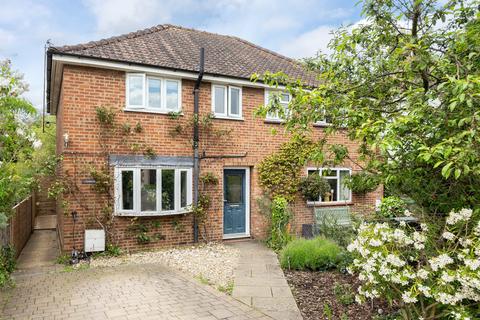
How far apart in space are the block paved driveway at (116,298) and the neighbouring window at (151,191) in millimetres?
2048

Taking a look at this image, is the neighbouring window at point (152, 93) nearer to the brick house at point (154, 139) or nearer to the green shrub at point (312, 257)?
the brick house at point (154, 139)

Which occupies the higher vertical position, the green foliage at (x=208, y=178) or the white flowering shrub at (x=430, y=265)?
the green foliage at (x=208, y=178)

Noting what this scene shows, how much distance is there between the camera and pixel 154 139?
9.15 m

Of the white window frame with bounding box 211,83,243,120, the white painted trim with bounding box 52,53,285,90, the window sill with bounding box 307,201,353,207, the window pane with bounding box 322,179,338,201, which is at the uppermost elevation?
the white painted trim with bounding box 52,53,285,90

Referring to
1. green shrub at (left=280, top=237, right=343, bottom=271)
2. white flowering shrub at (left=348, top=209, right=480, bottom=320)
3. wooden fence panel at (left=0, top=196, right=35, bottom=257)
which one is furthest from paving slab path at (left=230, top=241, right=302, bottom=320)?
wooden fence panel at (left=0, top=196, right=35, bottom=257)

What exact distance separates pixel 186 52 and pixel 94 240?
20.6 feet

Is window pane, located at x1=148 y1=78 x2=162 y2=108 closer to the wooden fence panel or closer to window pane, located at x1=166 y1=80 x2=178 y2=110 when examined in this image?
window pane, located at x1=166 y1=80 x2=178 y2=110

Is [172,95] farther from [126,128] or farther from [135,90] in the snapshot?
[126,128]

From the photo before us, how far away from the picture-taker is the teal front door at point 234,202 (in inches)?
414

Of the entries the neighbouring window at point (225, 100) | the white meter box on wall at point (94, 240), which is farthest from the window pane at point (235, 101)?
the white meter box on wall at point (94, 240)

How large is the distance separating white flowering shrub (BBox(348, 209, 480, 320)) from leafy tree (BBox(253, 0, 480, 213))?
0.41 metres

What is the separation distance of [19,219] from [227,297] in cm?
736

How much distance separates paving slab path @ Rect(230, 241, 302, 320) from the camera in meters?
4.99

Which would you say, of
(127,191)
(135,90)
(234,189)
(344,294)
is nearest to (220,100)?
(135,90)
